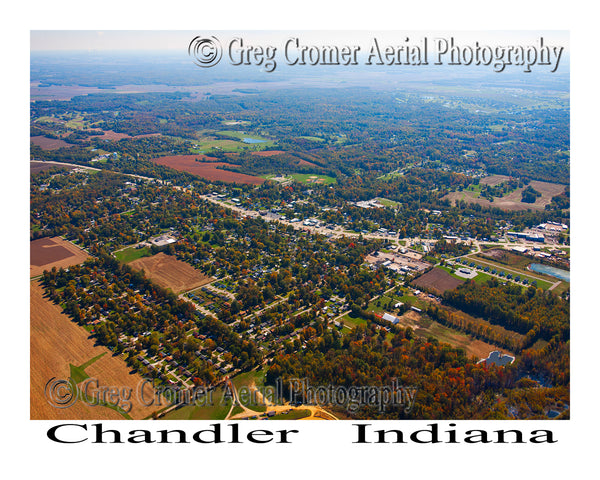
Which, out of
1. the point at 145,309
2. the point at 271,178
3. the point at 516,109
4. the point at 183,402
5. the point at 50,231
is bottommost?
the point at 183,402

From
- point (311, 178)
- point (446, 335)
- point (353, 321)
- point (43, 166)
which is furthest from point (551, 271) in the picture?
point (43, 166)

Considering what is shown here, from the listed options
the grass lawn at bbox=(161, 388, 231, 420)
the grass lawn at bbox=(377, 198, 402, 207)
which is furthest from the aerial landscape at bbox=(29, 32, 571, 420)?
the grass lawn at bbox=(377, 198, 402, 207)

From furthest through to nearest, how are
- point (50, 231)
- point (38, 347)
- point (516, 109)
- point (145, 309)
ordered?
1. point (516, 109)
2. point (50, 231)
3. point (145, 309)
4. point (38, 347)

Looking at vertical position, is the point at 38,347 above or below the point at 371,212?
below

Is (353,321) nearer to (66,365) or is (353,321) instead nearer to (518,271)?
(518,271)

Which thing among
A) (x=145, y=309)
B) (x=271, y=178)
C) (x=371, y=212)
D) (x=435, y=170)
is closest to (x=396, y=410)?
(x=145, y=309)

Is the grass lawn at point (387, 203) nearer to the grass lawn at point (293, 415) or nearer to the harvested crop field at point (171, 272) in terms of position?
the harvested crop field at point (171, 272)

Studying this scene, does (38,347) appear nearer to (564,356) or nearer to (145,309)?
(145,309)

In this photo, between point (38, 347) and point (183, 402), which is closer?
point (183, 402)
